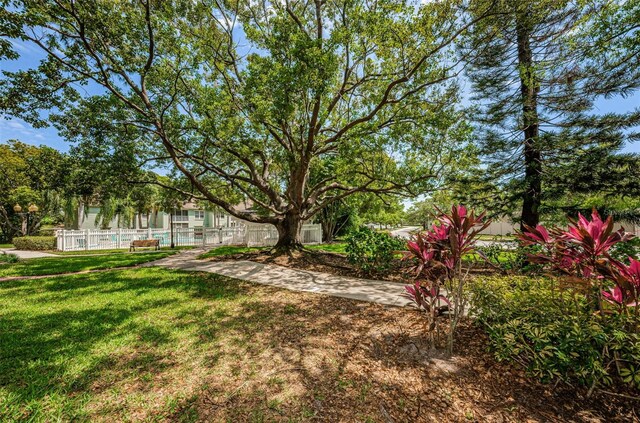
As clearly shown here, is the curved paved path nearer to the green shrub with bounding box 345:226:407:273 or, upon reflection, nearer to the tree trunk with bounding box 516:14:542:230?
the green shrub with bounding box 345:226:407:273

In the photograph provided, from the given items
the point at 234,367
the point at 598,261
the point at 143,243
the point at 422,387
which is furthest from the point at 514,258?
the point at 143,243

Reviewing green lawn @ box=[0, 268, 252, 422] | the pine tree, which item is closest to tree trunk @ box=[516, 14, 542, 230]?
the pine tree

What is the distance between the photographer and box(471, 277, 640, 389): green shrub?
1.90 metres

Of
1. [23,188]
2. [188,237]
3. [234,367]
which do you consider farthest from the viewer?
[23,188]

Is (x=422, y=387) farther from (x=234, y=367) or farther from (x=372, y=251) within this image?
(x=372, y=251)

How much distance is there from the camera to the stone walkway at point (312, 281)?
491cm

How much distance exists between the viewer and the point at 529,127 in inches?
274

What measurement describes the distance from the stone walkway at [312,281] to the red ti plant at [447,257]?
1292 mm

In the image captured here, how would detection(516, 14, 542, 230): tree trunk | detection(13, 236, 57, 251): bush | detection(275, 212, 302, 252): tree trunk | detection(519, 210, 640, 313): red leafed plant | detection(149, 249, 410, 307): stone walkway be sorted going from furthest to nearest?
detection(13, 236, 57, 251): bush, detection(275, 212, 302, 252): tree trunk, detection(516, 14, 542, 230): tree trunk, detection(149, 249, 410, 307): stone walkway, detection(519, 210, 640, 313): red leafed plant

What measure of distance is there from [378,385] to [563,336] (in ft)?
5.69

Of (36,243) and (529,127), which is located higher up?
(529,127)

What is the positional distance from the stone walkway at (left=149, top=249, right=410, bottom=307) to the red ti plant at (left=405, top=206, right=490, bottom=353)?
129 centimetres

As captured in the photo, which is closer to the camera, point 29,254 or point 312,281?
point 312,281

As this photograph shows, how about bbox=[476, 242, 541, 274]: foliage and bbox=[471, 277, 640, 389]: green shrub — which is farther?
bbox=[476, 242, 541, 274]: foliage
